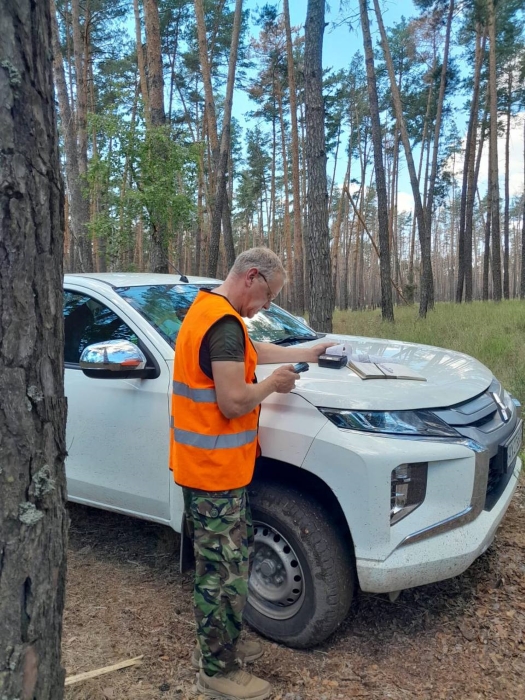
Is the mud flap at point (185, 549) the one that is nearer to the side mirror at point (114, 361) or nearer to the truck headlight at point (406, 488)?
the side mirror at point (114, 361)

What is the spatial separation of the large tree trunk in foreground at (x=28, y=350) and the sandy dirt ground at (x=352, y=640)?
116cm

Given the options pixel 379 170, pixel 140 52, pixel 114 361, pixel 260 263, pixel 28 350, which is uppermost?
pixel 140 52

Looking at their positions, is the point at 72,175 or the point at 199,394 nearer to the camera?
the point at 199,394

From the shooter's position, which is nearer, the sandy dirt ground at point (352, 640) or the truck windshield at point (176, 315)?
the sandy dirt ground at point (352, 640)

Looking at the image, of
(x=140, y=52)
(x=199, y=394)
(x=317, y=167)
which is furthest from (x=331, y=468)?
(x=140, y=52)

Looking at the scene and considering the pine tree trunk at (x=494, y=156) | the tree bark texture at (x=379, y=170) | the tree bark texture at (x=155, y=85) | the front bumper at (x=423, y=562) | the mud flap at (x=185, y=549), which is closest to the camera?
the front bumper at (x=423, y=562)

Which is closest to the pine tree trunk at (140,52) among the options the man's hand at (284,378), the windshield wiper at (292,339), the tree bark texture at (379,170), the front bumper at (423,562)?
the tree bark texture at (379,170)

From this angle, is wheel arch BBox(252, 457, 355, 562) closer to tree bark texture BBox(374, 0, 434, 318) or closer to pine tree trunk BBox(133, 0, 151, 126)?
tree bark texture BBox(374, 0, 434, 318)

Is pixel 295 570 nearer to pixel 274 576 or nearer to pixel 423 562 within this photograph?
pixel 274 576

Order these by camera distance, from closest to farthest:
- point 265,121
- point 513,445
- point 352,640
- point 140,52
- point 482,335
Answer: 1. point 352,640
2. point 513,445
3. point 482,335
4. point 140,52
5. point 265,121

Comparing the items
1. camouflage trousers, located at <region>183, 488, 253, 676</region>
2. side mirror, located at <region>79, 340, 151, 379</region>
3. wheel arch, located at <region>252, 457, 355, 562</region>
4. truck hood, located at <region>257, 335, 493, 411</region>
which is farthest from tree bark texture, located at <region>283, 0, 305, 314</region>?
camouflage trousers, located at <region>183, 488, 253, 676</region>

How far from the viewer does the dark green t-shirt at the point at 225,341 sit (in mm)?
2051

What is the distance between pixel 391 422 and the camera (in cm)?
239

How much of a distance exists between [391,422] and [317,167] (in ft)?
20.6
